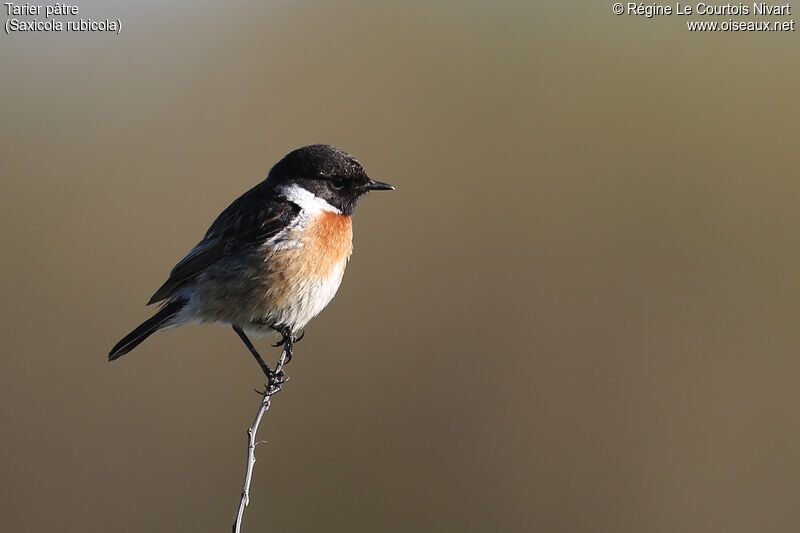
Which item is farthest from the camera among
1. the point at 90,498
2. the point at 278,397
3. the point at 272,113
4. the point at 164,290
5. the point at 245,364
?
the point at 272,113

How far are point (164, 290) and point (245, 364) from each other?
369 centimetres

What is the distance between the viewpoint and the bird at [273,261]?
17.8 ft

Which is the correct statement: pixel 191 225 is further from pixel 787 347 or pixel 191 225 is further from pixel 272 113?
pixel 787 347

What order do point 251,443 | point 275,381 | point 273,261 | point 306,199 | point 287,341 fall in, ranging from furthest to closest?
point 306,199
point 287,341
point 273,261
point 275,381
point 251,443

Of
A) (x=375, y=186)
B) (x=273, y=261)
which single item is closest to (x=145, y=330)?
(x=273, y=261)

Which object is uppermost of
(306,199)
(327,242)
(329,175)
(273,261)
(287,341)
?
(329,175)

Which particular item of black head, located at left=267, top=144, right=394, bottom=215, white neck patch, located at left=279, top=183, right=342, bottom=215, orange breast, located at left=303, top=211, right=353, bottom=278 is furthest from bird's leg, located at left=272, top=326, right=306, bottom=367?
black head, located at left=267, top=144, right=394, bottom=215

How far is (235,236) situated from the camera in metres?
Result: 5.56

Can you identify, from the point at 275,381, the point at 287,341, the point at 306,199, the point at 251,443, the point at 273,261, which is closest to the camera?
the point at 251,443

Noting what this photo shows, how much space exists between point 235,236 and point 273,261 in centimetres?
34

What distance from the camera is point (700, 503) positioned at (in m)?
8.23

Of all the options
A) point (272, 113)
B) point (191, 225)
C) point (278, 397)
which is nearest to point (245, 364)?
point (278, 397)

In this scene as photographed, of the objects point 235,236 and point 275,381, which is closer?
point 275,381

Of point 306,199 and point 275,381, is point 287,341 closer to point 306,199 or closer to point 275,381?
point 275,381
